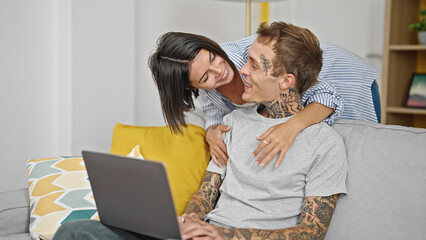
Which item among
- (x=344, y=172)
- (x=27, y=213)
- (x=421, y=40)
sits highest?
(x=421, y=40)

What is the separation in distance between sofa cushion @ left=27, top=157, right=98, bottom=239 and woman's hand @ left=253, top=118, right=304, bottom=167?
68cm

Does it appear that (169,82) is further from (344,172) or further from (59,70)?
(59,70)

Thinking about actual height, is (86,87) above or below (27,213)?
above

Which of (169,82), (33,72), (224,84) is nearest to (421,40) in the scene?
(224,84)

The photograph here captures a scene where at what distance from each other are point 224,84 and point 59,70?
122cm

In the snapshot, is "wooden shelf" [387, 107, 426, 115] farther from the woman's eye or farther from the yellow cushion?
the woman's eye

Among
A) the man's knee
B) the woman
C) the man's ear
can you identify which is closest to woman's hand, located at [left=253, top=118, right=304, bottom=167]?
the woman

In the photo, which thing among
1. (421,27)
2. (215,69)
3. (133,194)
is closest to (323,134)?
(215,69)

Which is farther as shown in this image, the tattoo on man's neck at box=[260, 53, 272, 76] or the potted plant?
the potted plant

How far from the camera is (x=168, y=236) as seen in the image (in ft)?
3.86

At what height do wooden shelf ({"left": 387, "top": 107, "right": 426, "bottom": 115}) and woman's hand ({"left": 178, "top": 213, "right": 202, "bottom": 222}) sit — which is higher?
wooden shelf ({"left": 387, "top": 107, "right": 426, "bottom": 115})

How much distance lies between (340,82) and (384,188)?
0.65m

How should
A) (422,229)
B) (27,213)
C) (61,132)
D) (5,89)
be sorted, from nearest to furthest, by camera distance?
(422,229) → (27,213) → (5,89) → (61,132)

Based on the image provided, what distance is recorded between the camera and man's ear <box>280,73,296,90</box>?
5.06 ft
